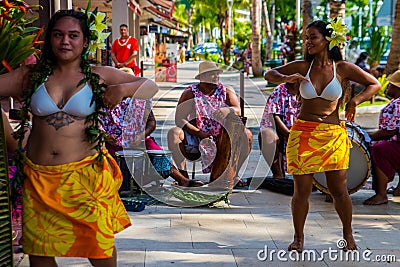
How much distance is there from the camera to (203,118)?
27.0 ft

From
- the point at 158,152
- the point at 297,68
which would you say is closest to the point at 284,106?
the point at 158,152

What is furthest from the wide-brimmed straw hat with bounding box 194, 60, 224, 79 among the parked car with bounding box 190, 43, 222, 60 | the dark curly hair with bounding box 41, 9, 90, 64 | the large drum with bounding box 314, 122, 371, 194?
the parked car with bounding box 190, 43, 222, 60

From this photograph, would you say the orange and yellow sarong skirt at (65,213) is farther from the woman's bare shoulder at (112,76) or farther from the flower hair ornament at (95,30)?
the flower hair ornament at (95,30)

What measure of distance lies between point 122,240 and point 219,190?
189cm

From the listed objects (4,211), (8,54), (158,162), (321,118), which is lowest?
(158,162)

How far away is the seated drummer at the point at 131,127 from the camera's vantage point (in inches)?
320

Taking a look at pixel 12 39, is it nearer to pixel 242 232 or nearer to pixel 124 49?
pixel 242 232

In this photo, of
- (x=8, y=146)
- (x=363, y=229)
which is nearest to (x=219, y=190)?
(x=363, y=229)

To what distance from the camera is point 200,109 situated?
819cm

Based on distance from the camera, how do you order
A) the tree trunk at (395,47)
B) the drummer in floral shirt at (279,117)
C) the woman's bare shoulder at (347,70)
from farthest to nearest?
1. the tree trunk at (395,47)
2. the drummer in floral shirt at (279,117)
3. the woman's bare shoulder at (347,70)

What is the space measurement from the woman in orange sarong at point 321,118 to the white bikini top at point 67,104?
2.07 m

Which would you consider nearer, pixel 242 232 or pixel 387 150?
pixel 242 232

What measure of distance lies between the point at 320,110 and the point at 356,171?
230 cm

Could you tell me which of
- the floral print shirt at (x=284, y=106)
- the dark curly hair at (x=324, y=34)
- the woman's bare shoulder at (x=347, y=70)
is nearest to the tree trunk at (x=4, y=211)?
the dark curly hair at (x=324, y=34)
